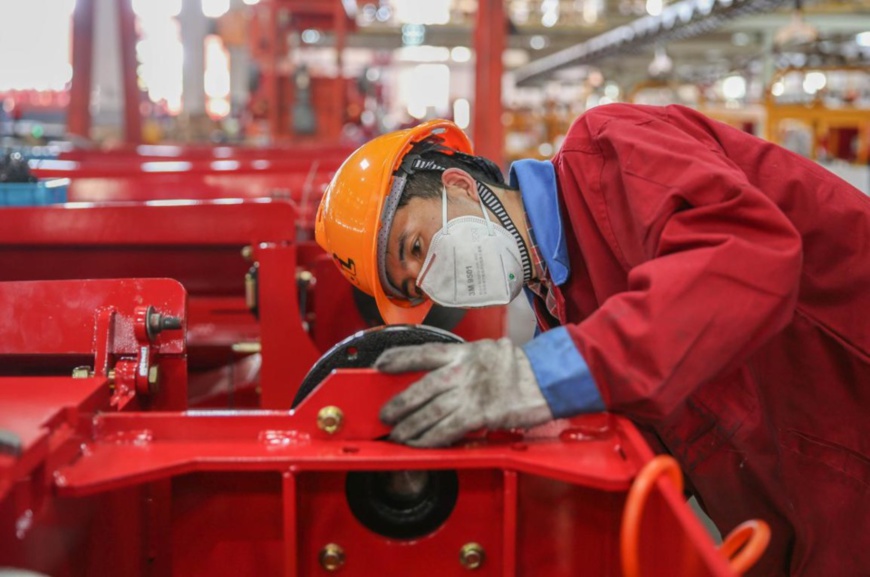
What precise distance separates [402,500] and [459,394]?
0.23 m

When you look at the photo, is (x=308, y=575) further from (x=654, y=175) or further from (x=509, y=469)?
(x=654, y=175)

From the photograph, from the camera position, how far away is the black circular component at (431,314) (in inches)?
85.7

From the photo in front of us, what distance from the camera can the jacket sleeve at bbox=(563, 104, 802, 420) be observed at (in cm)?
114

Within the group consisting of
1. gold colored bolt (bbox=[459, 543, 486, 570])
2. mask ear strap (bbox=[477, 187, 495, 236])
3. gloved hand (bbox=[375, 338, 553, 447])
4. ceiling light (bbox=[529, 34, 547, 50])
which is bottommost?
gold colored bolt (bbox=[459, 543, 486, 570])

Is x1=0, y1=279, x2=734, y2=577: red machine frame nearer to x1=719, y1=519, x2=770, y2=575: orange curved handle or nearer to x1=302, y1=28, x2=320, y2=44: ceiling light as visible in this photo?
x1=719, y1=519, x2=770, y2=575: orange curved handle

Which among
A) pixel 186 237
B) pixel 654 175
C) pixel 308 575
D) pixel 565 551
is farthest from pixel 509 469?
pixel 186 237

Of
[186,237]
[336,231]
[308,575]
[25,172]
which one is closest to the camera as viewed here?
[308,575]

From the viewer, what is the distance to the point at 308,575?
48.1 inches

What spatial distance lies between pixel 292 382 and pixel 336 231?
24.1 inches

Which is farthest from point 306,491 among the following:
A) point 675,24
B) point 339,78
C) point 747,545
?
point 339,78

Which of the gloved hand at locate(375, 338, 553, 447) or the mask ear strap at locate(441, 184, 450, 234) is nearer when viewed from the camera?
the gloved hand at locate(375, 338, 553, 447)

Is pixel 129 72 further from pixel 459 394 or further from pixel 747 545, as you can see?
pixel 747 545

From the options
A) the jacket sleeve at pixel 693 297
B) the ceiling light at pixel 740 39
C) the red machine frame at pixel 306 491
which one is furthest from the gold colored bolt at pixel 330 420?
the ceiling light at pixel 740 39

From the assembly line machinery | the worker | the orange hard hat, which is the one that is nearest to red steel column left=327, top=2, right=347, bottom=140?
the worker
